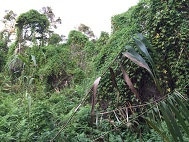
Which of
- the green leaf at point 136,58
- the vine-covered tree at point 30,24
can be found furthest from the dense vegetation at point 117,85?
the vine-covered tree at point 30,24

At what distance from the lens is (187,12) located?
12.5 feet

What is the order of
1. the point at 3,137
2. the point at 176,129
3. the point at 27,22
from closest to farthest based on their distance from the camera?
1. the point at 176,129
2. the point at 3,137
3. the point at 27,22

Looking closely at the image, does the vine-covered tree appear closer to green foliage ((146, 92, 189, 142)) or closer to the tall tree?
the tall tree

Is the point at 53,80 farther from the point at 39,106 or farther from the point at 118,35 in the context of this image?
the point at 39,106

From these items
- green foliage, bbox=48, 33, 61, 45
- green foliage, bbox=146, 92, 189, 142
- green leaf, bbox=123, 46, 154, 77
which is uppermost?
green foliage, bbox=48, 33, 61, 45

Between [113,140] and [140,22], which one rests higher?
[140,22]

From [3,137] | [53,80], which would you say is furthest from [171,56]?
[53,80]

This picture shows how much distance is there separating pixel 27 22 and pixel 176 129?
12.0 meters

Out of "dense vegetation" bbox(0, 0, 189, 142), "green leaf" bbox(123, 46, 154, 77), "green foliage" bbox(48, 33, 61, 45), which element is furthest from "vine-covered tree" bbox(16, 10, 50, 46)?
"green leaf" bbox(123, 46, 154, 77)

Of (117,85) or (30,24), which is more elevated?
(30,24)

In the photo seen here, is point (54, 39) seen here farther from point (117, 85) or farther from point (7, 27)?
point (117, 85)

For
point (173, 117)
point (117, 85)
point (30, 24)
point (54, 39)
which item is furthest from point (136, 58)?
point (54, 39)

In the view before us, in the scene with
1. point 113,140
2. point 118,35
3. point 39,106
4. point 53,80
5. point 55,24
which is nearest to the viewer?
point 113,140

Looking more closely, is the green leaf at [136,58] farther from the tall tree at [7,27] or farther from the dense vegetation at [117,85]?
the tall tree at [7,27]
